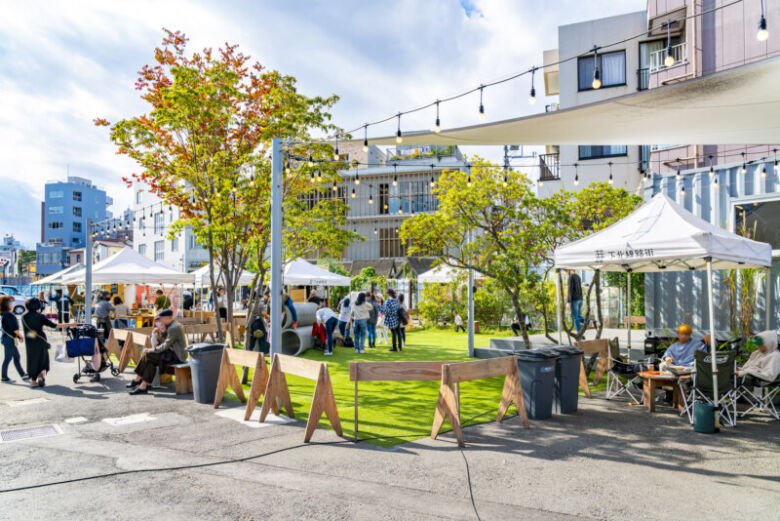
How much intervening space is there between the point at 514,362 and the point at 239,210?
23.9 ft

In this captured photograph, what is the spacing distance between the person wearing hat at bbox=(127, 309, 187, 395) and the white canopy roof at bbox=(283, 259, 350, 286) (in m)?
7.02

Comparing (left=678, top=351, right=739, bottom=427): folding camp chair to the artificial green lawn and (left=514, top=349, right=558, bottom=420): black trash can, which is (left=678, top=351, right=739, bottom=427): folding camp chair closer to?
(left=514, top=349, right=558, bottom=420): black trash can

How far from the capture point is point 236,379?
322 inches

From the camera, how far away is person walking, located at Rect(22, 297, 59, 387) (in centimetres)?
973

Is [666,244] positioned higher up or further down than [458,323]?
higher up

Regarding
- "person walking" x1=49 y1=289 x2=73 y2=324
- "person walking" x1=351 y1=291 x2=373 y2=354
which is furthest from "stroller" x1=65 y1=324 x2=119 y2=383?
"person walking" x1=49 y1=289 x2=73 y2=324

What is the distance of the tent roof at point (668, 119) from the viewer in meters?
5.45

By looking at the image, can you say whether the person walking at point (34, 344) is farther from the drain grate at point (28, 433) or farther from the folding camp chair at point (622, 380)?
the folding camp chair at point (622, 380)

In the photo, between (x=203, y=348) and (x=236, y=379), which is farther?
(x=203, y=348)

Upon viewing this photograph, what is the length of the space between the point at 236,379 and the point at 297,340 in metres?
6.43

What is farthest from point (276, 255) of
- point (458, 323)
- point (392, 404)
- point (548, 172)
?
point (548, 172)

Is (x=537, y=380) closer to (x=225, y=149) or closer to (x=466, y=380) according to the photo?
(x=466, y=380)

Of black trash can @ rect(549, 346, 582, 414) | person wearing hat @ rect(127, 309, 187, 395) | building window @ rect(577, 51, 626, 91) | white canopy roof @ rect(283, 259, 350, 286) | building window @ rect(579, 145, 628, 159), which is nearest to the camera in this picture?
black trash can @ rect(549, 346, 582, 414)

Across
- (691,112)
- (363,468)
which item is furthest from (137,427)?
(691,112)
